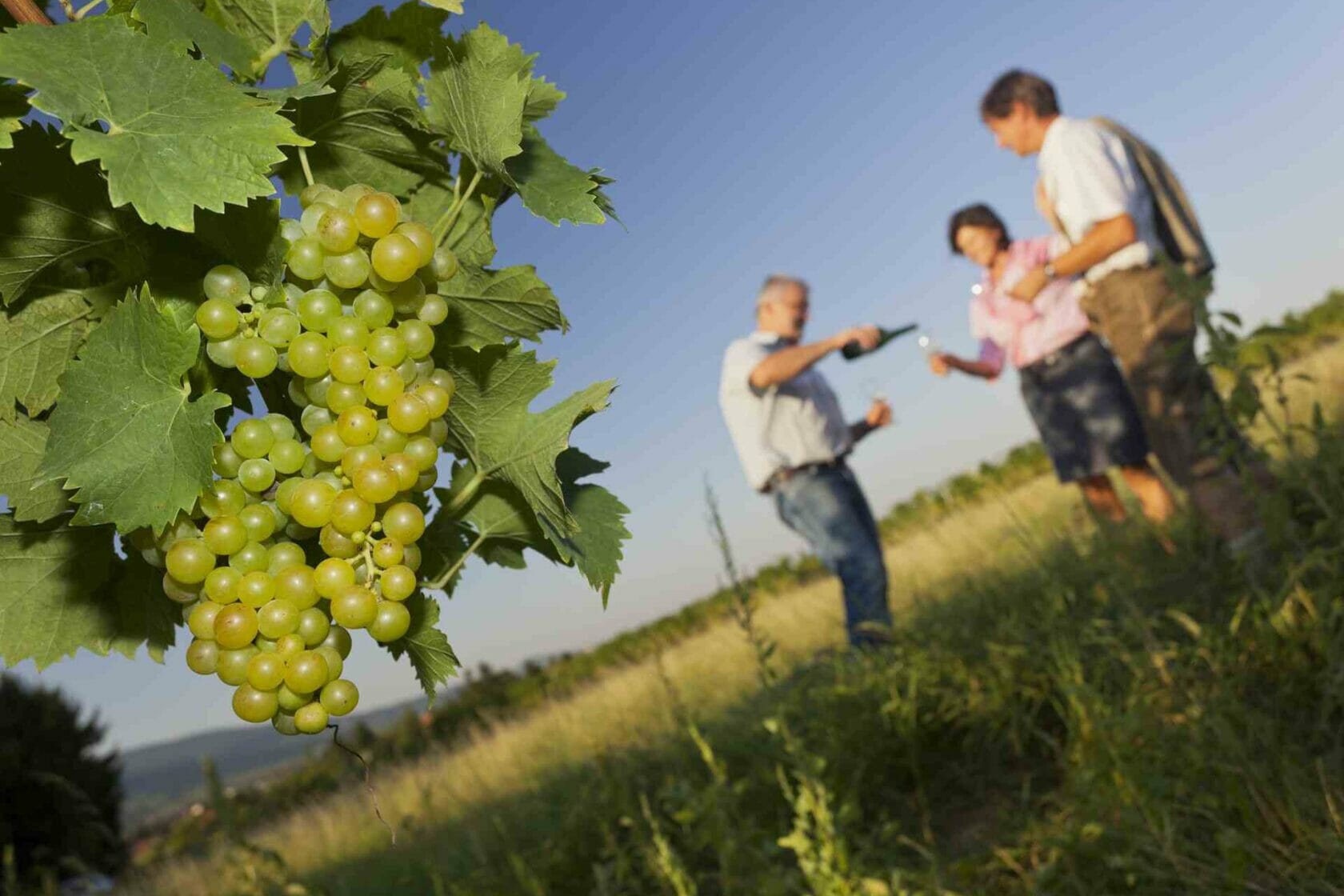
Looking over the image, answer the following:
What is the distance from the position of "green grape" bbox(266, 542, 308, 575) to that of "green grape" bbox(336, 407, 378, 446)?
0.10m

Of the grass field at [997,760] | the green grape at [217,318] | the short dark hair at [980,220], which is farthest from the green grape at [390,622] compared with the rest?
the short dark hair at [980,220]

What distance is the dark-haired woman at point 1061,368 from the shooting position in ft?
15.3

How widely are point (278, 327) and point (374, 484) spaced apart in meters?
0.13

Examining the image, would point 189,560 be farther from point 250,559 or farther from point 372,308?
point 372,308

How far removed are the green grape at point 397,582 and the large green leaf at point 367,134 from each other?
0.34 metres

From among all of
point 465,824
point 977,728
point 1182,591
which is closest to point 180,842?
point 465,824

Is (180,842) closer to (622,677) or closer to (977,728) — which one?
(622,677)

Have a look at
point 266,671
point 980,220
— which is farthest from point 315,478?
point 980,220

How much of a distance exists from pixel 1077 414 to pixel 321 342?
4.75 meters

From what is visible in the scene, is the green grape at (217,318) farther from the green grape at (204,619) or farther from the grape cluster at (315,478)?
the green grape at (204,619)

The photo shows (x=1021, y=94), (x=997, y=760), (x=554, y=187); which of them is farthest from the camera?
(x=1021, y=94)

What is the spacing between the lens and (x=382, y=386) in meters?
0.65

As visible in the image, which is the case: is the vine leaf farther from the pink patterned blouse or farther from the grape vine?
the pink patterned blouse

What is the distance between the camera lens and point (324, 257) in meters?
0.66
